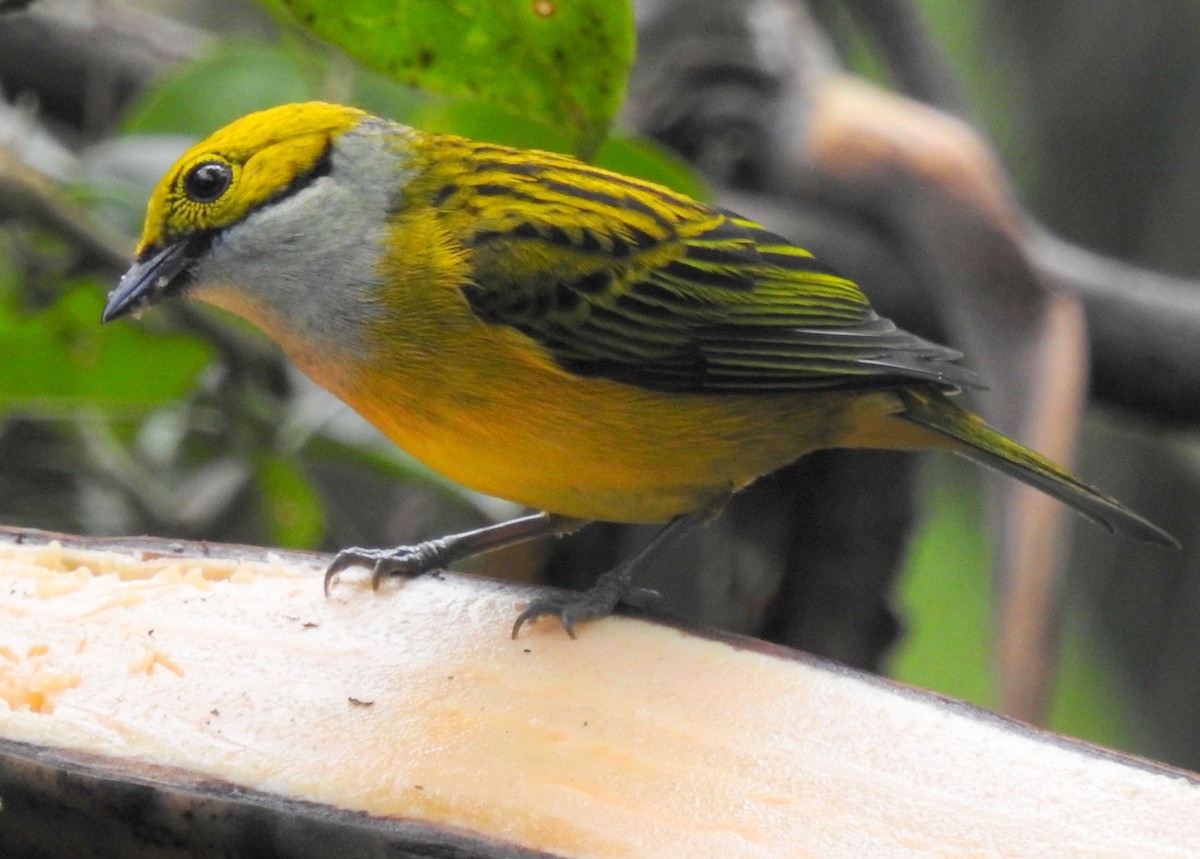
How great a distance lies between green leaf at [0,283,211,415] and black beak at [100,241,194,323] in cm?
81

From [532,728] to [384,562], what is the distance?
0.53m

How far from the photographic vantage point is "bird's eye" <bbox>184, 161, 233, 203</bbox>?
88.1 inches

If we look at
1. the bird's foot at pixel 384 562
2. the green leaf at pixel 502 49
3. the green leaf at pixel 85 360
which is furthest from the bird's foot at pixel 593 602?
the green leaf at pixel 85 360

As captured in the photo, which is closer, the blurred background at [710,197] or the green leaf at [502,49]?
the green leaf at [502,49]

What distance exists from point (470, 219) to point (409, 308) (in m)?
0.20

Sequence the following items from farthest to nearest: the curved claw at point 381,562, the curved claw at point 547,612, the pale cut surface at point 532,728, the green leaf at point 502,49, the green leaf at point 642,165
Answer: the green leaf at point 642,165 < the curved claw at point 381,562 < the curved claw at point 547,612 < the green leaf at point 502,49 < the pale cut surface at point 532,728

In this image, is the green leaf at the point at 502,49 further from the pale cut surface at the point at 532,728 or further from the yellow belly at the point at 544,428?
the pale cut surface at the point at 532,728

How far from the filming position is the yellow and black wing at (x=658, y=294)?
7.58 feet

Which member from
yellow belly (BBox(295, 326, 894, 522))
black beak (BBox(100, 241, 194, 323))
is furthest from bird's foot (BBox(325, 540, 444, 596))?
black beak (BBox(100, 241, 194, 323))

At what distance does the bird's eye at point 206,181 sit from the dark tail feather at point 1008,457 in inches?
48.0

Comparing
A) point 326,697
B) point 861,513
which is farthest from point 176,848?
point 861,513

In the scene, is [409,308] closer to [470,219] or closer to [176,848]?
[470,219]

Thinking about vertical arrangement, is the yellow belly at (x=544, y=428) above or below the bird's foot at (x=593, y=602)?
above

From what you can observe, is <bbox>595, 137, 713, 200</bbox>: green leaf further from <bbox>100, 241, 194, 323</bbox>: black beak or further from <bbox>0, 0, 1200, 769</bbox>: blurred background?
<bbox>100, 241, 194, 323</bbox>: black beak
